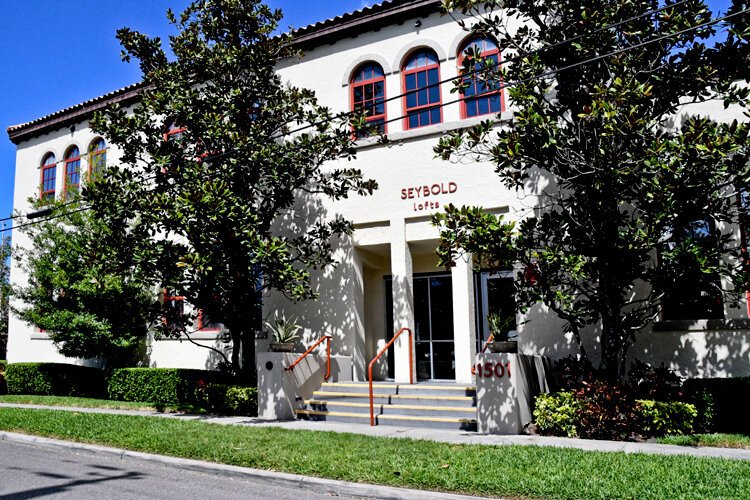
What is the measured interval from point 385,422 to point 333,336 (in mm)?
3405

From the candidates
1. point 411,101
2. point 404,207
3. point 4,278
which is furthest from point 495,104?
point 4,278

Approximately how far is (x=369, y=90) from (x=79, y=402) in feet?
35.5

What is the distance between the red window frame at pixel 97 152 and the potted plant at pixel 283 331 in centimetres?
785

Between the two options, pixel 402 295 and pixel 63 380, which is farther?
pixel 63 380

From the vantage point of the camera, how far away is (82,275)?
17734mm

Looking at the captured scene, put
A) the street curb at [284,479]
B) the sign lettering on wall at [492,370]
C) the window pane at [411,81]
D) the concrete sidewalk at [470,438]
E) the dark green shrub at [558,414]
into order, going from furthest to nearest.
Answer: the window pane at [411,81], the sign lettering on wall at [492,370], the dark green shrub at [558,414], the concrete sidewalk at [470,438], the street curb at [284,479]

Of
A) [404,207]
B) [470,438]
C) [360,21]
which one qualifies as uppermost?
[360,21]

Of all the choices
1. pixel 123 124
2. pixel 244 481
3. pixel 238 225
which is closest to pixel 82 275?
pixel 123 124

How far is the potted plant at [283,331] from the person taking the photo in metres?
13.8

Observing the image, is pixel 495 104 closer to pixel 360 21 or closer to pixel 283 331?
pixel 360 21

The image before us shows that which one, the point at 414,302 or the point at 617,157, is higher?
the point at 617,157

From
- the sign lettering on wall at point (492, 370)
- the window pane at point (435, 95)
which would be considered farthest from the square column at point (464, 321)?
the window pane at point (435, 95)

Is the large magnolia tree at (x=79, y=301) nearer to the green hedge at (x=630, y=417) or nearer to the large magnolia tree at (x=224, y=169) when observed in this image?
the large magnolia tree at (x=224, y=169)

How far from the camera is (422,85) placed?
15508mm
